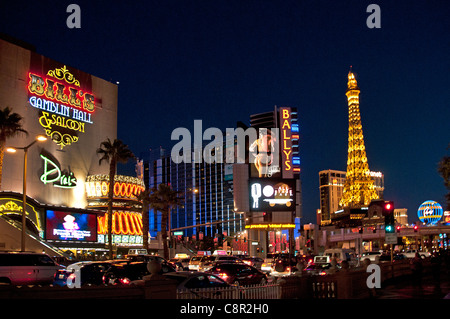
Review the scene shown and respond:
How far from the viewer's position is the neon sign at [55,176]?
6209cm

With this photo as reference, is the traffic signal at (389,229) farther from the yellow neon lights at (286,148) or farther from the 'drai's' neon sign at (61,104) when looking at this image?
the yellow neon lights at (286,148)

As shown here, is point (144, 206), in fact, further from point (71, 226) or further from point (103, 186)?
point (71, 226)

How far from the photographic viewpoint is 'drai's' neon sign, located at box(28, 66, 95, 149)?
2446 inches

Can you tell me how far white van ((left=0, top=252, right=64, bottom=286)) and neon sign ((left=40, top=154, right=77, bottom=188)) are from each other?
38233 mm

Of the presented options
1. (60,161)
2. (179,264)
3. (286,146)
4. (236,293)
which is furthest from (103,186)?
(236,293)

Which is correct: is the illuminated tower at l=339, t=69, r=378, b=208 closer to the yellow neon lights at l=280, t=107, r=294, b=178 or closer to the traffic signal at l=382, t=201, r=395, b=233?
the yellow neon lights at l=280, t=107, r=294, b=178

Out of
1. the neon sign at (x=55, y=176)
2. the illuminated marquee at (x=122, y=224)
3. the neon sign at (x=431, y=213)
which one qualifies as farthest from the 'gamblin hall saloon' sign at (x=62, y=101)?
the neon sign at (x=431, y=213)

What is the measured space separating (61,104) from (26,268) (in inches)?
1723

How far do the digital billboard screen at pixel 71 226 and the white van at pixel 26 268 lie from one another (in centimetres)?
3395

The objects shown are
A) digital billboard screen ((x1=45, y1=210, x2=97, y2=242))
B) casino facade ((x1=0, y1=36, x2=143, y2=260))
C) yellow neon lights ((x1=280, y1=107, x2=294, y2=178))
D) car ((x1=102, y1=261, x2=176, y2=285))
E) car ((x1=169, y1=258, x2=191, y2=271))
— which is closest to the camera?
car ((x1=102, y1=261, x2=176, y2=285))

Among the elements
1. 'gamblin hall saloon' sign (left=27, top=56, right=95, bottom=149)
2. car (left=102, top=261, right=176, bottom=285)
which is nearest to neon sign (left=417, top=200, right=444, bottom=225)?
'gamblin hall saloon' sign (left=27, top=56, right=95, bottom=149)

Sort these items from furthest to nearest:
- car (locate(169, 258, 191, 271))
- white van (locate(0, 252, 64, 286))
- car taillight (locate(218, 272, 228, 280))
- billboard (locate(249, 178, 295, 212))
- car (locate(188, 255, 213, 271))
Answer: billboard (locate(249, 178, 295, 212)), car (locate(188, 255, 213, 271)), car (locate(169, 258, 191, 271)), car taillight (locate(218, 272, 228, 280)), white van (locate(0, 252, 64, 286))
